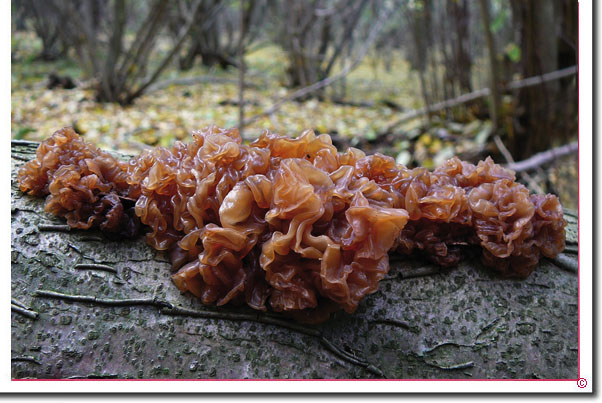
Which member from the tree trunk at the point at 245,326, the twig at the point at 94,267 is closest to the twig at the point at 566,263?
the tree trunk at the point at 245,326

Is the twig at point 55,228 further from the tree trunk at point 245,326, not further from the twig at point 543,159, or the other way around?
the twig at point 543,159

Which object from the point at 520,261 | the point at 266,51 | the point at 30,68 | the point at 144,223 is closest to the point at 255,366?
the point at 144,223

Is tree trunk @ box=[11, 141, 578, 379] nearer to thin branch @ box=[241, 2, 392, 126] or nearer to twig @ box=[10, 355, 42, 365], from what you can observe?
twig @ box=[10, 355, 42, 365]

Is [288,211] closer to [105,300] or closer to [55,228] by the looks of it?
[105,300]

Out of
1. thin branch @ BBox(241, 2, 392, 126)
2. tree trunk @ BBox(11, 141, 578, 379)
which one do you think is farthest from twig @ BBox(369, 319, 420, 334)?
thin branch @ BBox(241, 2, 392, 126)

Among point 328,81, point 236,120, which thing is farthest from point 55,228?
point 236,120
